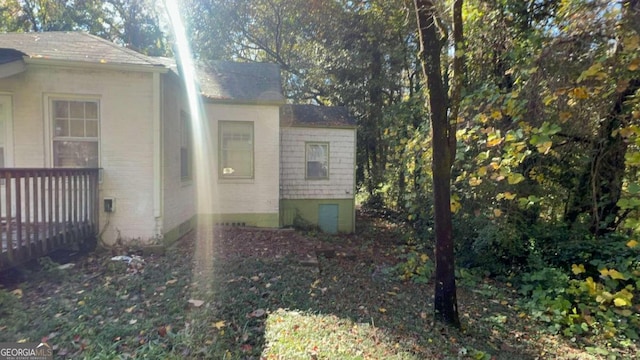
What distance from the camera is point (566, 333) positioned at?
4152 millimetres

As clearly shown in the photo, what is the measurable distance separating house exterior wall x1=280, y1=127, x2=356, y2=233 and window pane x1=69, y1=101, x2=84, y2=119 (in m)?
5.29

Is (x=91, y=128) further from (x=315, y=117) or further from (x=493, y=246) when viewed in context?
(x=493, y=246)

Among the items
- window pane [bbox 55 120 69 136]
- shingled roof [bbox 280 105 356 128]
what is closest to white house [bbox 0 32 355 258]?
window pane [bbox 55 120 69 136]

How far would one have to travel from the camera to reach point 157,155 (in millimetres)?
5883

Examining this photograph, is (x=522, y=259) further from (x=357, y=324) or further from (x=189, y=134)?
(x=189, y=134)

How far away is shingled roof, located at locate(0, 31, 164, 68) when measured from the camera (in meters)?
5.47

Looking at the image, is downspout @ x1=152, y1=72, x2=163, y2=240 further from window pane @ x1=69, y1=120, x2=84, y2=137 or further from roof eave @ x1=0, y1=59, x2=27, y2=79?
roof eave @ x1=0, y1=59, x2=27, y2=79

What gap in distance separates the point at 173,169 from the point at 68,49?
2739 mm

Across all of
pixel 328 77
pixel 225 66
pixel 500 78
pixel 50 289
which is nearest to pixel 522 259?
pixel 500 78

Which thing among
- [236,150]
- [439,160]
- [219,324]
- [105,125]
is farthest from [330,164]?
[219,324]

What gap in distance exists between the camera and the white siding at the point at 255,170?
28.3 ft

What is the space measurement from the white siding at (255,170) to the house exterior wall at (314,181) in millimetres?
1316

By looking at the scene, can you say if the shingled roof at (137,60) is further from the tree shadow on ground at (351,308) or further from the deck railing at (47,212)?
the tree shadow on ground at (351,308)

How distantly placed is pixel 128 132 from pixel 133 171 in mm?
693
